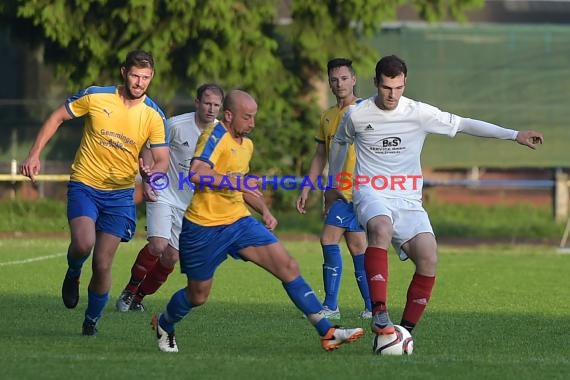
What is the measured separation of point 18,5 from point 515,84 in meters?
10.7

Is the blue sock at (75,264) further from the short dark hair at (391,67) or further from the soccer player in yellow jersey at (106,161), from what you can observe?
the short dark hair at (391,67)

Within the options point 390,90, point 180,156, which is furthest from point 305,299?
point 180,156

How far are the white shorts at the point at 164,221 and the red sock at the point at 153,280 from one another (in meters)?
0.31

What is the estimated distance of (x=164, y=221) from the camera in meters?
13.1

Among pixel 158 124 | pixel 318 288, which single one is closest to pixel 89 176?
pixel 158 124

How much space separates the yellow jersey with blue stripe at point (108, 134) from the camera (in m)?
10.7

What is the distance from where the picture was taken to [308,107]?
29078 mm

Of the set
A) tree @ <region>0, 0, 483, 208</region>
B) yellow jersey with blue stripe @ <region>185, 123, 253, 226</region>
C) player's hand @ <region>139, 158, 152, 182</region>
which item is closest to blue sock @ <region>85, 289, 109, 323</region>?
player's hand @ <region>139, 158, 152, 182</region>

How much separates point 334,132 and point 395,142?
99.1 inches

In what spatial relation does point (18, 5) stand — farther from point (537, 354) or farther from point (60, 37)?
point (537, 354)

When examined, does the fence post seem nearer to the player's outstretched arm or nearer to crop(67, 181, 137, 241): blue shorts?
crop(67, 181, 137, 241): blue shorts

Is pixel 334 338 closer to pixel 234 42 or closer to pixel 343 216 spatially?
pixel 343 216

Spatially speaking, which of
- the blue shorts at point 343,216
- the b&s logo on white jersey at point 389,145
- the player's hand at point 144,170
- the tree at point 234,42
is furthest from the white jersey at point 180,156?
the tree at point 234,42

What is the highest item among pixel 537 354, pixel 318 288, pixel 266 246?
pixel 266 246
